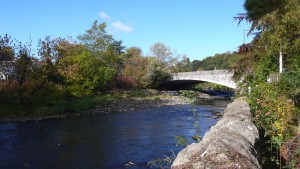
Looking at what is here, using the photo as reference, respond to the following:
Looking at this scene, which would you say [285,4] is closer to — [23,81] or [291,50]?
[291,50]

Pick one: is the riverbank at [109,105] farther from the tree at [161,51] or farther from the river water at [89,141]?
the tree at [161,51]

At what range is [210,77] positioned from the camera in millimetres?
39062

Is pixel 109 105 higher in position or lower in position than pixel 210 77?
lower

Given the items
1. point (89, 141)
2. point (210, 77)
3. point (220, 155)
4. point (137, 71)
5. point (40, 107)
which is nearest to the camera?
point (220, 155)

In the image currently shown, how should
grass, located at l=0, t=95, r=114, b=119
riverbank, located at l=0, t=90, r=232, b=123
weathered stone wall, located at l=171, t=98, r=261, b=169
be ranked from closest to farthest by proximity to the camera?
weathered stone wall, located at l=171, t=98, r=261, b=169
riverbank, located at l=0, t=90, r=232, b=123
grass, located at l=0, t=95, r=114, b=119

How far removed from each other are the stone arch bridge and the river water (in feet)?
47.8

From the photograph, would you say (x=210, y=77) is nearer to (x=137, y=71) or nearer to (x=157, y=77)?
(x=157, y=77)

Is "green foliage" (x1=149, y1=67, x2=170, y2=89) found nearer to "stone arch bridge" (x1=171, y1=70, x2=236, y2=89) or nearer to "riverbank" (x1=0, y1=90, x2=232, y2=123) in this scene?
"stone arch bridge" (x1=171, y1=70, x2=236, y2=89)

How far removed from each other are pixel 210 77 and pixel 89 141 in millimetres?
27038

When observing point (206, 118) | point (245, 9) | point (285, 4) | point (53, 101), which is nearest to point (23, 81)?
point (53, 101)

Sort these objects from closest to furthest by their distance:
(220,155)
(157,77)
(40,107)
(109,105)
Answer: (220,155) → (40,107) → (109,105) → (157,77)

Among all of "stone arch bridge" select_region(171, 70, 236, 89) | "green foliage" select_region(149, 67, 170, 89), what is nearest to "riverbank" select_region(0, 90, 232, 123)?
"stone arch bridge" select_region(171, 70, 236, 89)

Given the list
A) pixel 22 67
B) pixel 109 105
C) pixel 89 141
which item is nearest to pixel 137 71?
pixel 109 105

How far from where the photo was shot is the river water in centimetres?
1105
